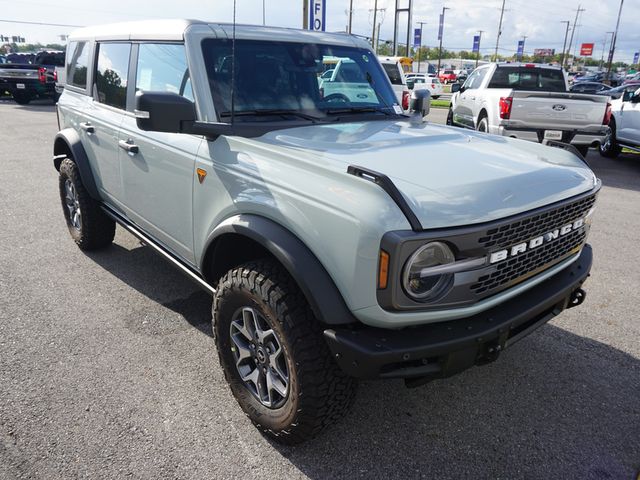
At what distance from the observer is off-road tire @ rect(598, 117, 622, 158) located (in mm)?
10867

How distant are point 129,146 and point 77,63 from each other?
1.84 m

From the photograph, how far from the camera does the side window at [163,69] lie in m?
2.96

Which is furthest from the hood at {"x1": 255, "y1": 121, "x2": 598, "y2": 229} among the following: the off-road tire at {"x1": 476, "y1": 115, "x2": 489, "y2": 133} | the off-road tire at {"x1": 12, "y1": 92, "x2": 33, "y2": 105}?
the off-road tire at {"x1": 12, "y1": 92, "x2": 33, "y2": 105}

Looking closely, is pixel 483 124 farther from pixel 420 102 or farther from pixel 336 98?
pixel 336 98

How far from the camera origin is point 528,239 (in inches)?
87.5

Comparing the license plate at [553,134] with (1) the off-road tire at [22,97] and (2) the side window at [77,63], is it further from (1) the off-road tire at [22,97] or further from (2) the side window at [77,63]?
(1) the off-road tire at [22,97]

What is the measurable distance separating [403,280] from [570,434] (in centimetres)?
146

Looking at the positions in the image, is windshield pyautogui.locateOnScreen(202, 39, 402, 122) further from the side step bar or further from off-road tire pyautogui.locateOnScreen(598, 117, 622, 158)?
off-road tire pyautogui.locateOnScreen(598, 117, 622, 158)

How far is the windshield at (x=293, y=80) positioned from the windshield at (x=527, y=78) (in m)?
8.26

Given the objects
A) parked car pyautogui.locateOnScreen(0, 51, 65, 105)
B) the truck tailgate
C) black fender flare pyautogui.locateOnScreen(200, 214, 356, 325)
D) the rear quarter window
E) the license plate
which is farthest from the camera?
parked car pyautogui.locateOnScreen(0, 51, 65, 105)

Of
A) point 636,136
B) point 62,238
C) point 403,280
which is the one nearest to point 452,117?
point 636,136

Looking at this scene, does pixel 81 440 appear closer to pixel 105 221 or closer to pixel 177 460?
pixel 177 460

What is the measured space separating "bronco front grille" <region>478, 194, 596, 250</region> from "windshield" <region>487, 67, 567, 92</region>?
9.31 m

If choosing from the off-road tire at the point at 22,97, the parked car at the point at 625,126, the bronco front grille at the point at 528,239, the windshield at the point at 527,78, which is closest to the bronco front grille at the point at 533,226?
the bronco front grille at the point at 528,239
